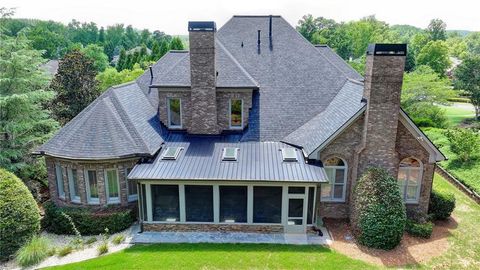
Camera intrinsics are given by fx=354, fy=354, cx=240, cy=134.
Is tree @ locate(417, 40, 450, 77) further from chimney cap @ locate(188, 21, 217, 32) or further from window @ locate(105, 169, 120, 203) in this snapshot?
window @ locate(105, 169, 120, 203)

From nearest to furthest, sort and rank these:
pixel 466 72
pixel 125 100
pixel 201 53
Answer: pixel 201 53 → pixel 125 100 → pixel 466 72

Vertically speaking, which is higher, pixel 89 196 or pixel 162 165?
pixel 162 165

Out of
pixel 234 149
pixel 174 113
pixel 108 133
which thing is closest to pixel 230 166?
pixel 234 149

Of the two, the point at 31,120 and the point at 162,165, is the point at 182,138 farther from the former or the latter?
the point at 31,120

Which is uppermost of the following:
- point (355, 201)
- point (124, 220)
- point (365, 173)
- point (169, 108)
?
point (169, 108)

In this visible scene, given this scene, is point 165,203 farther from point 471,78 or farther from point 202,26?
point 471,78

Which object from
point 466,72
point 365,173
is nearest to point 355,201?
point 365,173

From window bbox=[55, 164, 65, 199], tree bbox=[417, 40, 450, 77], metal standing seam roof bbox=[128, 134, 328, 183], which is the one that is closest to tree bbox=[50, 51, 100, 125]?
window bbox=[55, 164, 65, 199]
